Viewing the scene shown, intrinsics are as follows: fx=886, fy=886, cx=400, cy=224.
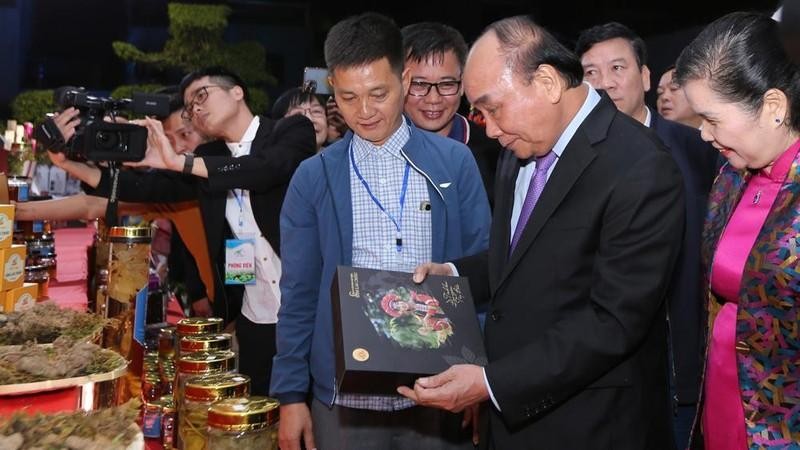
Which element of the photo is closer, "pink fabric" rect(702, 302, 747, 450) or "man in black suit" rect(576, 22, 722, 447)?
"pink fabric" rect(702, 302, 747, 450)

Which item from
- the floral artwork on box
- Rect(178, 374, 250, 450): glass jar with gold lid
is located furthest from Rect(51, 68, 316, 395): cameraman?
the floral artwork on box

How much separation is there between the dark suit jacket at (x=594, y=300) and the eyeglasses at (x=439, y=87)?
0.87 metres

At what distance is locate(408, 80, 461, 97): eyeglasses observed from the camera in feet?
7.22

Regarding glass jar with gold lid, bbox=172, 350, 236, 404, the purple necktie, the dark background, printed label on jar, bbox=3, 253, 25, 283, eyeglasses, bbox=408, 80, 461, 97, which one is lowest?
glass jar with gold lid, bbox=172, 350, 236, 404

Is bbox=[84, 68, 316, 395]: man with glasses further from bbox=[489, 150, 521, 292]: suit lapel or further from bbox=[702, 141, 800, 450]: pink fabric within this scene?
bbox=[702, 141, 800, 450]: pink fabric

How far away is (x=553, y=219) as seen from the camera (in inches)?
51.5

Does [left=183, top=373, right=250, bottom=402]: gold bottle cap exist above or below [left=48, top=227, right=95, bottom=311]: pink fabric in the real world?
below

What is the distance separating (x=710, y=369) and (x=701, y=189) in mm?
727

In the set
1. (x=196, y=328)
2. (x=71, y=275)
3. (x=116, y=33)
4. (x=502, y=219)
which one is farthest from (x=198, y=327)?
(x=116, y=33)

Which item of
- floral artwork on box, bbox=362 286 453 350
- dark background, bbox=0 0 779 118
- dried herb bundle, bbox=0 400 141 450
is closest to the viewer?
dried herb bundle, bbox=0 400 141 450

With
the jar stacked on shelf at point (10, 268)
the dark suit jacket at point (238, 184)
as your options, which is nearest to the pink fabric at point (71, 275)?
the jar stacked on shelf at point (10, 268)

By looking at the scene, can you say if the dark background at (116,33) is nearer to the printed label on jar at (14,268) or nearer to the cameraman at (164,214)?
the cameraman at (164,214)

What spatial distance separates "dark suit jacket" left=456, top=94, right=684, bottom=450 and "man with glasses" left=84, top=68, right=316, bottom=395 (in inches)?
47.0

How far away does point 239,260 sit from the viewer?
2443mm
